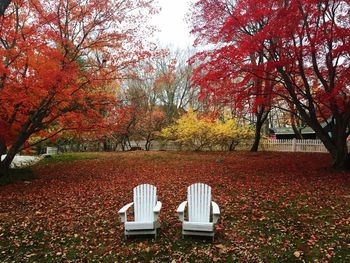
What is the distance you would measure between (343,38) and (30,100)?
362 inches

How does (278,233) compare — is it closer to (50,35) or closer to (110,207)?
(110,207)

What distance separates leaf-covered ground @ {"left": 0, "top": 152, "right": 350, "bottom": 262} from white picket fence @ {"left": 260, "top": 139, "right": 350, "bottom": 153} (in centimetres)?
826

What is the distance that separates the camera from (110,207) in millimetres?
6508

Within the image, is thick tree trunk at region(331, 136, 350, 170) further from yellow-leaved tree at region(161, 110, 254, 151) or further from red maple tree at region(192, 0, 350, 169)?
yellow-leaved tree at region(161, 110, 254, 151)

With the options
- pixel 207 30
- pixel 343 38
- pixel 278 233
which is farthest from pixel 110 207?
pixel 343 38

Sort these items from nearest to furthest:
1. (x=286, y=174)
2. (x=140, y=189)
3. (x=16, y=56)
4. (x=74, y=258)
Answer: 1. (x=74, y=258)
2. (x=140, y=189)
3. (x=16, y=56)
4. (x=286, y=174)

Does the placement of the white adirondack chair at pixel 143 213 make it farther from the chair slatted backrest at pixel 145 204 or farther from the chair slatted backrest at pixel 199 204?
the chair slatted backrest at pixel 199 204

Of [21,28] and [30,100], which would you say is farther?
[21,28]

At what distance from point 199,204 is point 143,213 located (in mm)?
984

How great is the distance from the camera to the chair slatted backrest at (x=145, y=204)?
504 centimetres

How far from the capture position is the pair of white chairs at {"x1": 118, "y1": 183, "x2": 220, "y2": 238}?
4535mm

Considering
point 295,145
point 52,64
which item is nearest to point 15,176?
point 52,64

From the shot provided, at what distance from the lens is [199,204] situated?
16.3 ft

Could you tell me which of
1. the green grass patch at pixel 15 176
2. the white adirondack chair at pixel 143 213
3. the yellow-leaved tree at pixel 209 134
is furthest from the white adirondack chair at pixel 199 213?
the yellow-leaved tree at pixel 209 134
